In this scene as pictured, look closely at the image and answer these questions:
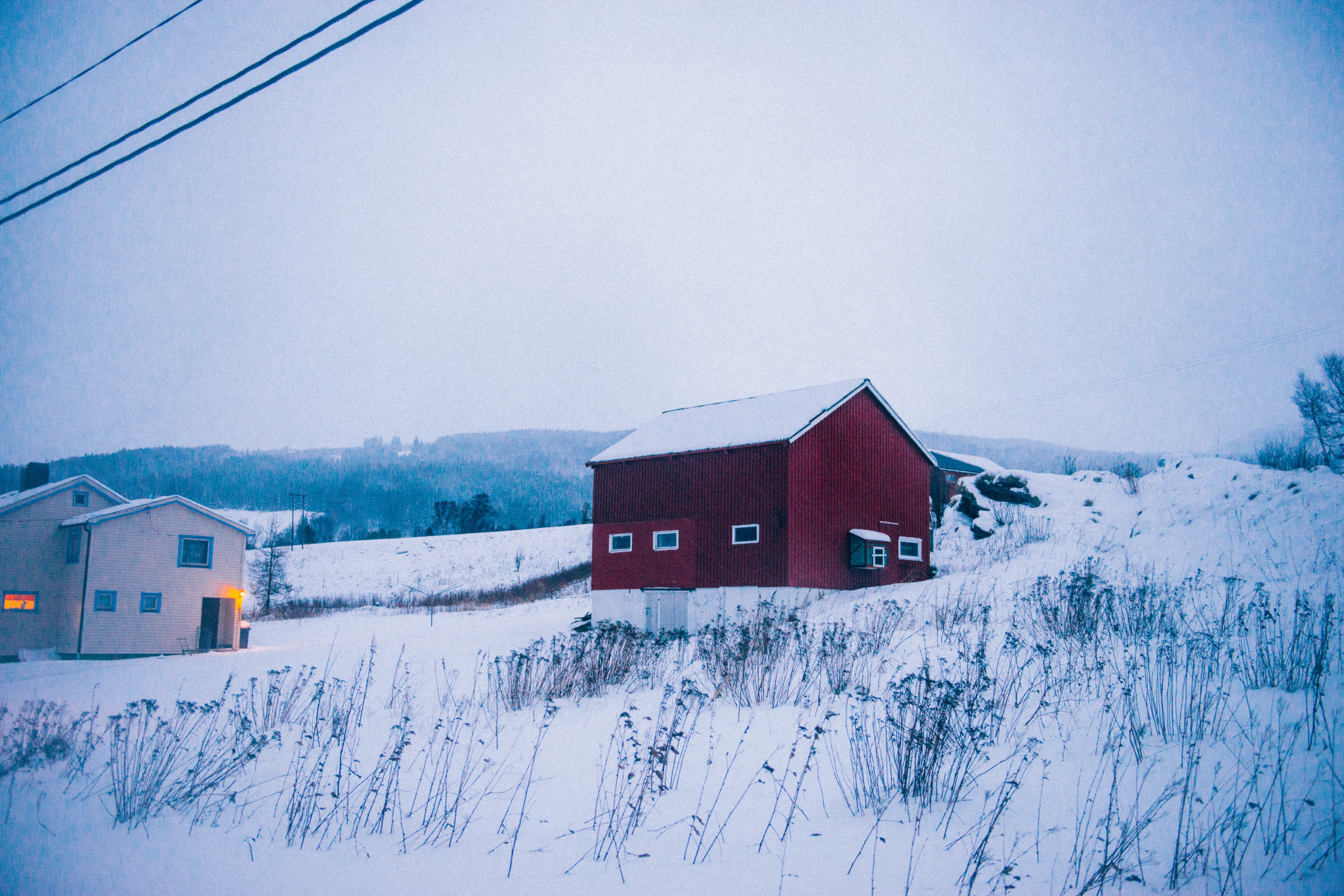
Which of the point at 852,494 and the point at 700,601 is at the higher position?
the point at 852,494

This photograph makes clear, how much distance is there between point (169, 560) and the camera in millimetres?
28984

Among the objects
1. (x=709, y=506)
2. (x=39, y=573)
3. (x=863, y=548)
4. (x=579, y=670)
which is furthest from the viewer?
(x=39, y=573)

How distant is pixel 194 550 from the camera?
1179 inches

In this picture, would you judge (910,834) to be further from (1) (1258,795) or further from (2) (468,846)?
(2) (468,846)

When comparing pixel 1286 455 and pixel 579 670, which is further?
pixel 1286 455

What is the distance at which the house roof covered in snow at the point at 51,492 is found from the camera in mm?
25734

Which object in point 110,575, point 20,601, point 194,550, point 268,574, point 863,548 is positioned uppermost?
point 863,548

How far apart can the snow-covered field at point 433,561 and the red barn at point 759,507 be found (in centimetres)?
2385

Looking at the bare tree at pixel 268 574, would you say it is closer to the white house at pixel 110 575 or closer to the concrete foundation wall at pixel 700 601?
the white house at pixel 110 575

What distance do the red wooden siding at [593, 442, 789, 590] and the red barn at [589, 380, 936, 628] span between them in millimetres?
37

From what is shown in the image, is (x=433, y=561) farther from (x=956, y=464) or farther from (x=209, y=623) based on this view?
(x=956, y=464)

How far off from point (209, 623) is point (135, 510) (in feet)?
17.2

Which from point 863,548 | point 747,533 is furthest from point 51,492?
point 863,548

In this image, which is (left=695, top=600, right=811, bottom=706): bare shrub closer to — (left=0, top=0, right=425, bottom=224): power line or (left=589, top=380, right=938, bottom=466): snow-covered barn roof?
(left=0, top=0, right=425, bottom=224): power line
